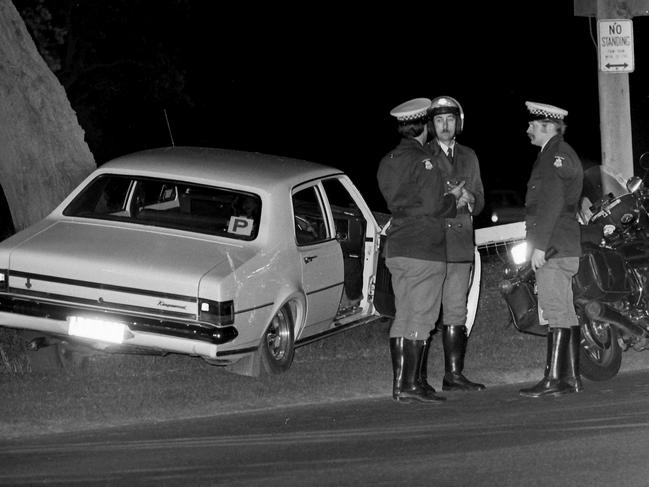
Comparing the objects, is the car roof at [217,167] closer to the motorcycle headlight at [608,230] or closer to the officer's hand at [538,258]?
the officer's hand at [538,258]

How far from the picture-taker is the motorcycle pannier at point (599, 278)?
10.5 m

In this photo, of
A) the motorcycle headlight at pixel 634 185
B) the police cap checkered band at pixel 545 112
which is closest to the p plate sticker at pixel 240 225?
the police cap checkered band at pixel 545 112

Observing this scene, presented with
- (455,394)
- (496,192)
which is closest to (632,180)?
(455,394)

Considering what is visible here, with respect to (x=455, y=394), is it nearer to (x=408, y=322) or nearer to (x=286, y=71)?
(x=408, y=322)

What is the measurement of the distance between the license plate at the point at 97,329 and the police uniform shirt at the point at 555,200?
2701 mm

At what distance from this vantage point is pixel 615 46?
13.7 m

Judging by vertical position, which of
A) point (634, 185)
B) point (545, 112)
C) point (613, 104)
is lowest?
point (634, 185)

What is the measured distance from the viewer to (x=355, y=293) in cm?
1194

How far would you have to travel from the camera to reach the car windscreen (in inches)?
428

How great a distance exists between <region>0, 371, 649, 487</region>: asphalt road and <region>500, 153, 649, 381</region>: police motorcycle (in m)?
0.62

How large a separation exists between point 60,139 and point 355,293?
330 cm

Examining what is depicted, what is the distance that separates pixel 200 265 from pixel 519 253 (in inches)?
90.1

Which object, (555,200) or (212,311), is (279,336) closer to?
(212,311)

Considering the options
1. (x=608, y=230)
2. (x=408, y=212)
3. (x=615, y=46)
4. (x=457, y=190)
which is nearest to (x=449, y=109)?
(x=457, y=190)
